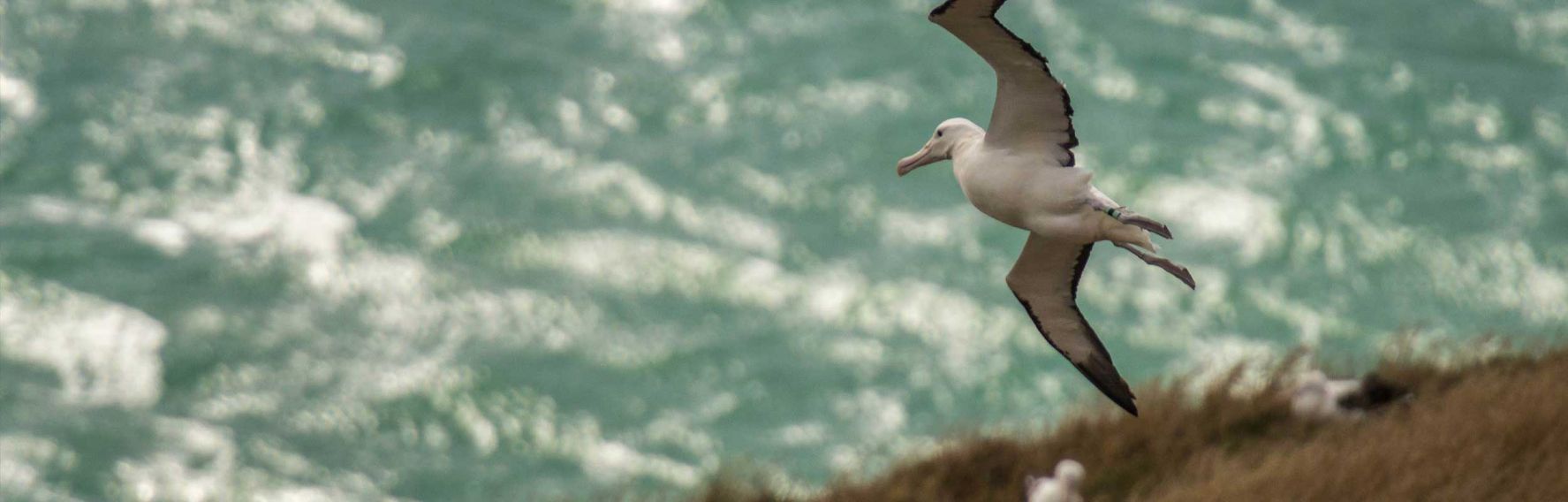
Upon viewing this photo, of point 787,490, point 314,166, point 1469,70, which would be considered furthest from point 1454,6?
point 787,490

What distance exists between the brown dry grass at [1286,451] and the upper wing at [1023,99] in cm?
349

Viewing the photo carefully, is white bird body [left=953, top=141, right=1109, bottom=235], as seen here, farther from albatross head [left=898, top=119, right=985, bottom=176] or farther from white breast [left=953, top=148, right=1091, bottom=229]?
albatross head [left=898, top=119, right=985, bottom=176]

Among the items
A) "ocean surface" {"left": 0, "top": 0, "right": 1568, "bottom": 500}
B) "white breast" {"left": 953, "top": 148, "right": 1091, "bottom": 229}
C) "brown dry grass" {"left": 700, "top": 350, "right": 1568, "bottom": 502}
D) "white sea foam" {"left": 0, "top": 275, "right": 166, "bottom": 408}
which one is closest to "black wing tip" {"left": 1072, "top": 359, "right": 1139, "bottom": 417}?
"white breast" {"left": 953, "top": 148, "right": 1091, "bottom": 229}

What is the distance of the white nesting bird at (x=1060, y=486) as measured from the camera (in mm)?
8336

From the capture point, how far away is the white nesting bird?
834 cm

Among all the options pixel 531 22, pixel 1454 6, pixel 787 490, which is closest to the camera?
pixel 787 490

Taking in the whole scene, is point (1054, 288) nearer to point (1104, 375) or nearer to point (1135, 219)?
point (1104, 375)

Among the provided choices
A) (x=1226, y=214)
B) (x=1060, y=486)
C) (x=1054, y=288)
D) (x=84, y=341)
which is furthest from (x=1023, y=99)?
(x=1226, y=214)

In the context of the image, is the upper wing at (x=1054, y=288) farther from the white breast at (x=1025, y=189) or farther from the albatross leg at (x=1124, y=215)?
the albatross leg at (x=1124, y=215)

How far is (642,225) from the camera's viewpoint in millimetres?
22734

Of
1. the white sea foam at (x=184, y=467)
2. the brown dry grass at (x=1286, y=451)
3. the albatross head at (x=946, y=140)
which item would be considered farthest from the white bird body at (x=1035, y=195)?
the white sea foam at (x=184, y=467)

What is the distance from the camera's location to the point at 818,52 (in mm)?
25859

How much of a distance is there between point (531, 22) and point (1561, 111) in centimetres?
1508

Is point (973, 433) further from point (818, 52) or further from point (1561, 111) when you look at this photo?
point (1561, 111)
